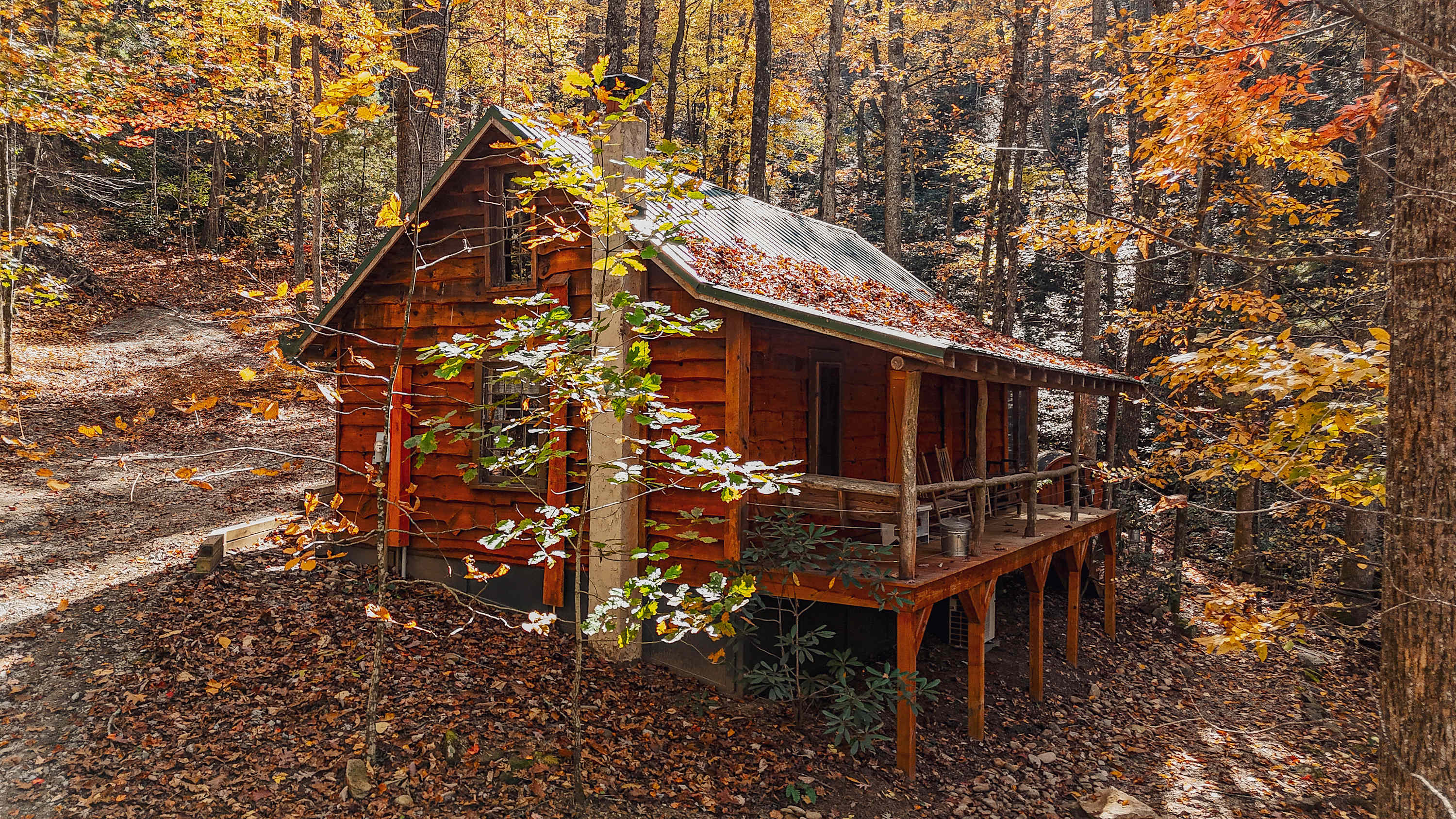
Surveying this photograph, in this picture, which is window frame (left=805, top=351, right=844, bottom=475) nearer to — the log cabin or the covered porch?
the log cabin

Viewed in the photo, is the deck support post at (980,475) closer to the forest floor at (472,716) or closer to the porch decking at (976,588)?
the porch decking at (976,588)

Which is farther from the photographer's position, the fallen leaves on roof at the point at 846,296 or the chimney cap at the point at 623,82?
the fallen leaves on roof at the point at 846,296

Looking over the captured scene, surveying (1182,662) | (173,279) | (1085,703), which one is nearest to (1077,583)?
(1085,703)

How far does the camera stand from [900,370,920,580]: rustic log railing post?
7.09 metres

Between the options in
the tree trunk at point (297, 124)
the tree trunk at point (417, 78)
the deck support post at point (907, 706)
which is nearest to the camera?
the deck support post at point (907, 706)

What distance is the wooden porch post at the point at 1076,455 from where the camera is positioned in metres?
A: 11.1

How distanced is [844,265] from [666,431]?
5651mm

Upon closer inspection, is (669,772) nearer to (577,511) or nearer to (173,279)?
(577,511)

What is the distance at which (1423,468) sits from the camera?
4656 mm

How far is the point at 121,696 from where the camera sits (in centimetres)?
672

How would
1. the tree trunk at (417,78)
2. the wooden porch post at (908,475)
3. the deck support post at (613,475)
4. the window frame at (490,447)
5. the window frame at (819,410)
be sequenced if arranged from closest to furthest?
the wooden porch post at (908,475), the deck support post at (613,475), the window frame at (490,447), the window frame at (819,410), the tree trunk at (417,78)

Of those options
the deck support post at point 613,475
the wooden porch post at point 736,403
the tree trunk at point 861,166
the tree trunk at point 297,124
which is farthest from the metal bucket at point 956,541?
the tree trunk at point 861,166

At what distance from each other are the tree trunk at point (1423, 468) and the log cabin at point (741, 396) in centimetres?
298

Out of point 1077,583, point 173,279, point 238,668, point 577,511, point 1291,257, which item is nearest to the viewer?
point 1291,257
